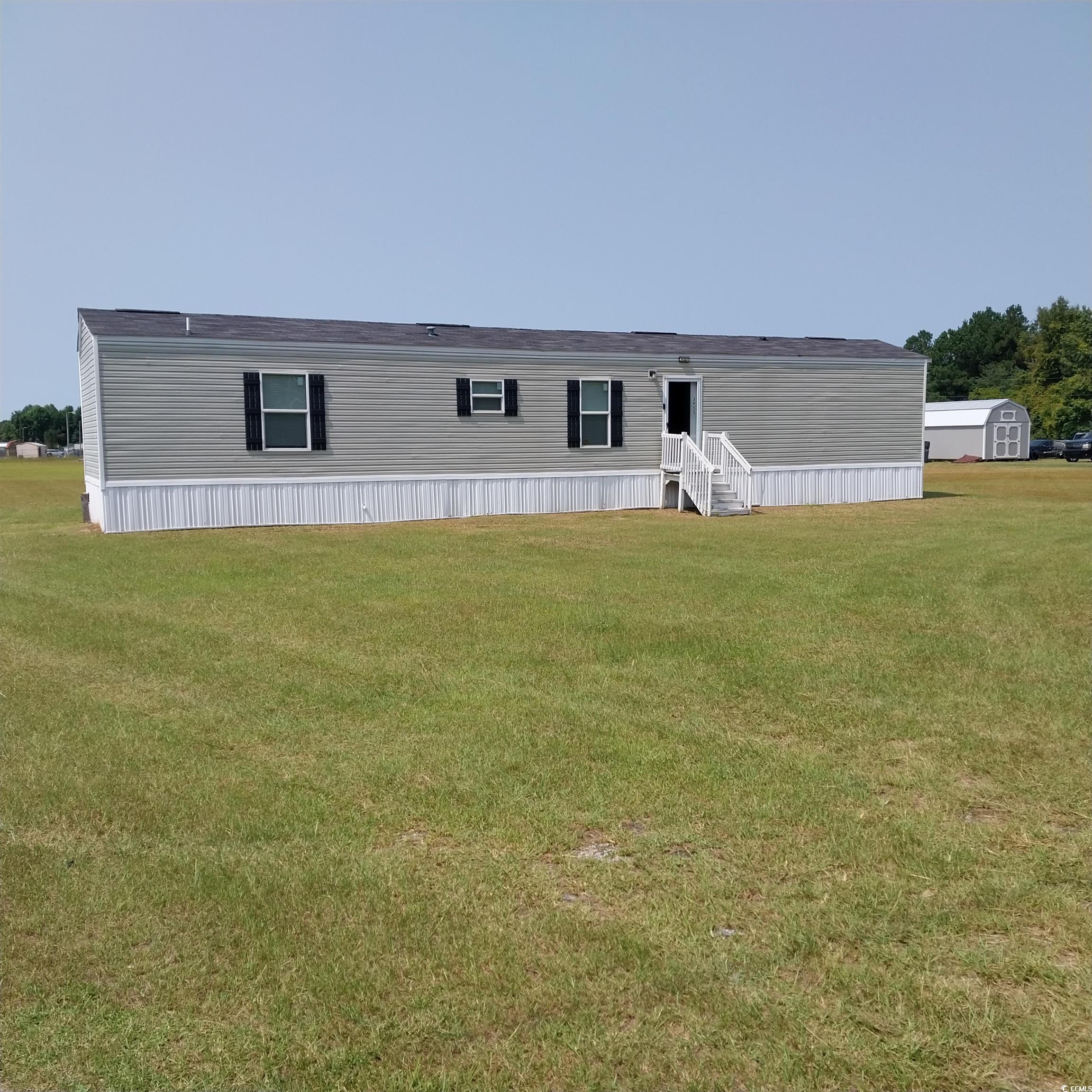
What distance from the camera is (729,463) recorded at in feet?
69.7

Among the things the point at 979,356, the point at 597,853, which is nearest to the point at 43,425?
the point at 979,356

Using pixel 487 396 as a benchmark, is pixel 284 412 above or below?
below

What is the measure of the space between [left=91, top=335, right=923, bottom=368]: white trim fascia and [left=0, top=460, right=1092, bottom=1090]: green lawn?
9576 millimetres

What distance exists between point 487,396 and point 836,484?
8.58 m

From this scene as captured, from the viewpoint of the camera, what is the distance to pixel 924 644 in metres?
7.48

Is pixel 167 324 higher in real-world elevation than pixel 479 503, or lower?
higher

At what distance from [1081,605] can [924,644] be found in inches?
92.5

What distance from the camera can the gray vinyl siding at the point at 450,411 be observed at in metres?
17.5

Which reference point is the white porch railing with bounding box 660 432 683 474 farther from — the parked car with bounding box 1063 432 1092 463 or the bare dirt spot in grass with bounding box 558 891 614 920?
the parked car with bounding box 1063 432 1092 463

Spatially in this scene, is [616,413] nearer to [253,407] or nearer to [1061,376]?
[253,407]

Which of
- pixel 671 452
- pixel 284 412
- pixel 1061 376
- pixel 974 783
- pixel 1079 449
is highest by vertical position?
pixel 1061 376

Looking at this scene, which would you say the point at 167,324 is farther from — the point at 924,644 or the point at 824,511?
the point at 924,644

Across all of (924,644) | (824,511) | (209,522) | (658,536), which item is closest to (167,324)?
(209,522)

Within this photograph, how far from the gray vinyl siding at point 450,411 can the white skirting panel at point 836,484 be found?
0.23 meters
